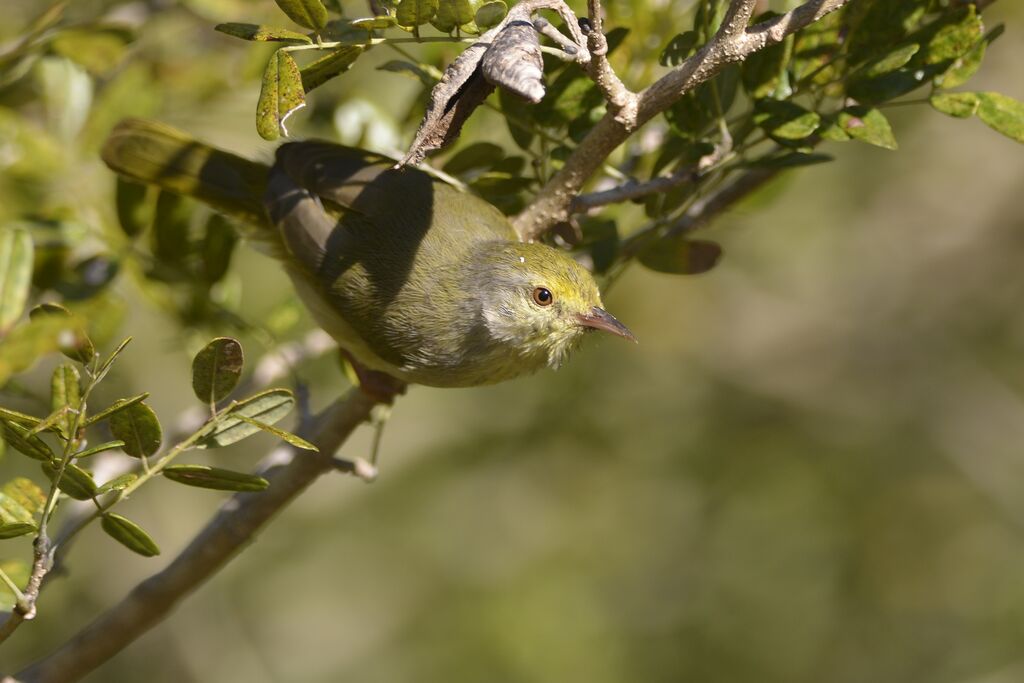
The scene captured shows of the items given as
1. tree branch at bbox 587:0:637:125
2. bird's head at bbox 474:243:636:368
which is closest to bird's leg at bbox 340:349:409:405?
bird's head at bbox 474:243:636:368

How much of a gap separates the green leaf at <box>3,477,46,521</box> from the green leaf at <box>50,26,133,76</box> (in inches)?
77.2

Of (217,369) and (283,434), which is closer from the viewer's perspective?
(283,434)

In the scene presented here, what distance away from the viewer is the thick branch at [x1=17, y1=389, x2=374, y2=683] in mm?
2820

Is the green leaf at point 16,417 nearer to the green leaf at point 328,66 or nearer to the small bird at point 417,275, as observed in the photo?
the green leaf at point 328,66

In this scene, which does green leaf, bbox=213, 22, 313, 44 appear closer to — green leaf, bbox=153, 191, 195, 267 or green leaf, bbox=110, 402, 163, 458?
green leaf, bbox=110, 402, 163, 458

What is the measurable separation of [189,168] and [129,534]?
5.83 ft

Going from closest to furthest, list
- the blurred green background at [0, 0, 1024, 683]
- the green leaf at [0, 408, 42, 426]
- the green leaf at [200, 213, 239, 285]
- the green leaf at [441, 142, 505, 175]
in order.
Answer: the green leaf at [0, 408, 42, 426]
the green leaf at [441, 142, 505, 175]
the green leaf at [200, 213, 239, 285]
the blurred green background at [0, 0, 1024, 683]

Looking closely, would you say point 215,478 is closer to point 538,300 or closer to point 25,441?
point 25,441

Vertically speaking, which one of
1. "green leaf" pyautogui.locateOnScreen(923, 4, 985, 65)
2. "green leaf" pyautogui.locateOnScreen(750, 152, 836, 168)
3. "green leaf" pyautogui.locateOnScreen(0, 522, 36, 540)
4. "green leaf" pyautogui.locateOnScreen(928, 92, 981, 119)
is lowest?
"green leaf" pyautogui.locateOnScreen(0, 522, 36, 540)

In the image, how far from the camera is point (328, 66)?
2.43 metres

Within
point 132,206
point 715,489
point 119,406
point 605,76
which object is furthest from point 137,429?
point 715,489

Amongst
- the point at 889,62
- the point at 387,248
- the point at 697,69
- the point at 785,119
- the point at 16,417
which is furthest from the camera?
the point at 387,248

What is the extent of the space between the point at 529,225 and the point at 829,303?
4266 millimetres

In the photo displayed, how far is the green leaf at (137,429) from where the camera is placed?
2.32 m
